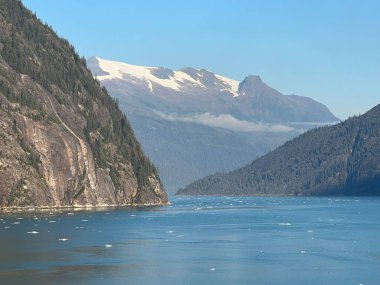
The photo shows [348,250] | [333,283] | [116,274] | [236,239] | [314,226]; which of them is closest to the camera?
[333,283]

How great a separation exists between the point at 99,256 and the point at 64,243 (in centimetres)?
2105

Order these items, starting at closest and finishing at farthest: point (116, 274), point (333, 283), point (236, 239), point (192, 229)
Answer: point (333, 283) → point (116, 274) → point (236, 239) → point (192, 229)

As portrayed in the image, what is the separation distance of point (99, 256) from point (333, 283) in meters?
37.8

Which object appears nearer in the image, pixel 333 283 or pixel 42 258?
pixel 333 283

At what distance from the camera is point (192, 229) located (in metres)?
186

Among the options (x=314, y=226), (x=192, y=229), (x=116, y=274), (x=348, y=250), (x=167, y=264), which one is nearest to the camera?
(x=116, y=274)

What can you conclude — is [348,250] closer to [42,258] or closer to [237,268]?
[237,268]

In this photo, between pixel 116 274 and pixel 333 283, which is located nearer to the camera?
pixel 333 283

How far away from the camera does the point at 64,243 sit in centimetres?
14588

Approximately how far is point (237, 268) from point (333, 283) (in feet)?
51.9

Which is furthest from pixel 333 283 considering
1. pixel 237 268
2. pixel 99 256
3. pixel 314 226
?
pixel 314 226

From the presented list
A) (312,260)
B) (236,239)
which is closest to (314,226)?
(236,239)

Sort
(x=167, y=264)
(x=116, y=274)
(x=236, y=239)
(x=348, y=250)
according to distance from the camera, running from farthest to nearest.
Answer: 1. (x=236, y=239)
2. (x=348, y=250)
3. (x=167, y=264)
4. (x=116, y=274)

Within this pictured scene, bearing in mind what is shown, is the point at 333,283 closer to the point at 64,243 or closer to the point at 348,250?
the point at 348,250
